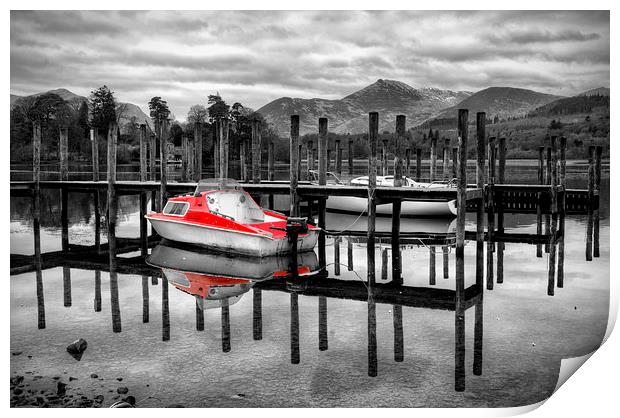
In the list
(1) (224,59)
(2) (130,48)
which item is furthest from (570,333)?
(2) (130,48)

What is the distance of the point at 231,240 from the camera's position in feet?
44.0

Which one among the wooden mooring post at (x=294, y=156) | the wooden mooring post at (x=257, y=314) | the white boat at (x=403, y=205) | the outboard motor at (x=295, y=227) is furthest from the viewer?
the white boat at (x=403, y=205)

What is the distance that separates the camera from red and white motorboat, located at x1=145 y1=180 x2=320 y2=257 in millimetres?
13125

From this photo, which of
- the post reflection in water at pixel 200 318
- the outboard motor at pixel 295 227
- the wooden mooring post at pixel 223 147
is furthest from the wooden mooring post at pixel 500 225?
the wooden mooring post at pixel 223 147

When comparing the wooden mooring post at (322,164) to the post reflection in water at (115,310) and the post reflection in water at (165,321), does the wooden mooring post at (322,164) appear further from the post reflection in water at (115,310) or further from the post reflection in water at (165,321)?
the post reflection in water at (115,310)

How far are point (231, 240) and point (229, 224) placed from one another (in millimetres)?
376

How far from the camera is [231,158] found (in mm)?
54281

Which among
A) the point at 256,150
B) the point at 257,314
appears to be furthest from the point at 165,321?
the point at 256,150

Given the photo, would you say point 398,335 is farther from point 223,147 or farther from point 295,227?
point 223,147

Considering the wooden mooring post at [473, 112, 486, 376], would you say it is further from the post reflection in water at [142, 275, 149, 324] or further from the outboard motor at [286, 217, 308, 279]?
the post reflection in water at [142, 275, 149, 324]

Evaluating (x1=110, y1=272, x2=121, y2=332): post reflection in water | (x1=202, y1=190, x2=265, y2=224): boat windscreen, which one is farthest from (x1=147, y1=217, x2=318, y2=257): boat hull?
(x1=110, y1=272, x2=121, y2=332): post reflection in water

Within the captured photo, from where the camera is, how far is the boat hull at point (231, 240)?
1305 cm

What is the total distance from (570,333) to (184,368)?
5.23 meters

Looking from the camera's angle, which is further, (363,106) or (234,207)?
(363,106)
